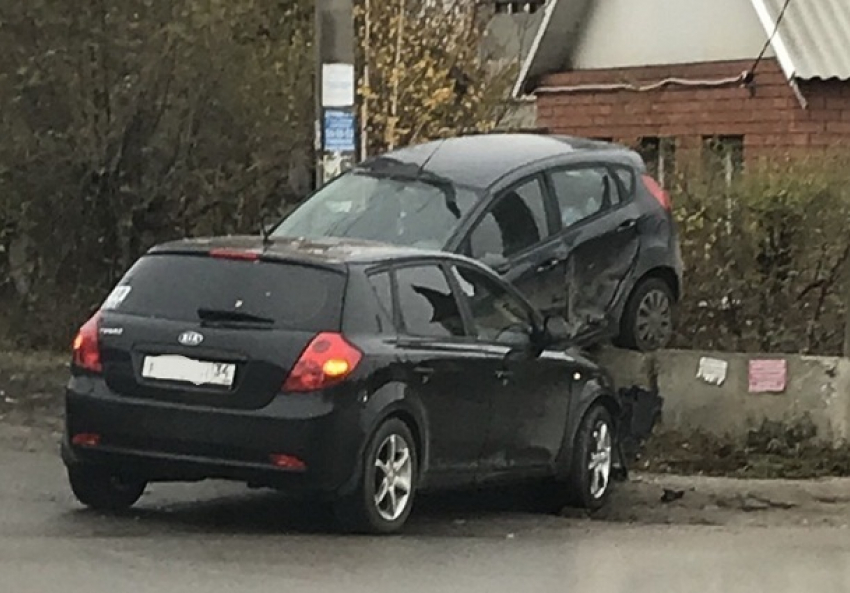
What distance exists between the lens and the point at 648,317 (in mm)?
16344

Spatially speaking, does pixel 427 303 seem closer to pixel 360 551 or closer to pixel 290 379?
pixel 290 379

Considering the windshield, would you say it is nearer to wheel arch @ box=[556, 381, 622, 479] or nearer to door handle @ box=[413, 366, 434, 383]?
wheel arch @ box=[556, 381, 622, 479]

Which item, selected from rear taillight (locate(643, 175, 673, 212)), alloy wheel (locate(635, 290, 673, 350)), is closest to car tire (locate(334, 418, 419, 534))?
alloy wheel (locate(635, 290, 673, 350))

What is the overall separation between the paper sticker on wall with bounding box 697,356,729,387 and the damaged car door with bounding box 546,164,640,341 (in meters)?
0.77

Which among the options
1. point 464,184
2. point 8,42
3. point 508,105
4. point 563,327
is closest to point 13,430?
point 464,184

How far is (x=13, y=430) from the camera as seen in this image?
1562cm

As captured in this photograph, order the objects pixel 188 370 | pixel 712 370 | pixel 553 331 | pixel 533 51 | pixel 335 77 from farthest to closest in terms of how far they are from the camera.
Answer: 1. pixel 533 51
2. pixel 335 77
3. pixel 712 370
4. pixel 553 331
5. pixel 188 370

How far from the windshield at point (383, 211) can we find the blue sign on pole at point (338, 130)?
25 cm

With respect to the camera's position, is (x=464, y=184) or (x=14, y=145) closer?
(x=464, y=184)

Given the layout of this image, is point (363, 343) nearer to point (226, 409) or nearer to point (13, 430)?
point (226, 409)

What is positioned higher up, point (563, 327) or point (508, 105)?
point (508, 105)

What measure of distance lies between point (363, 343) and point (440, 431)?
2.96 feet

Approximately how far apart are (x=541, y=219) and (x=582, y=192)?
69cm

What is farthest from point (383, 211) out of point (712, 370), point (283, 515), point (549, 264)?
point (283, 515)
